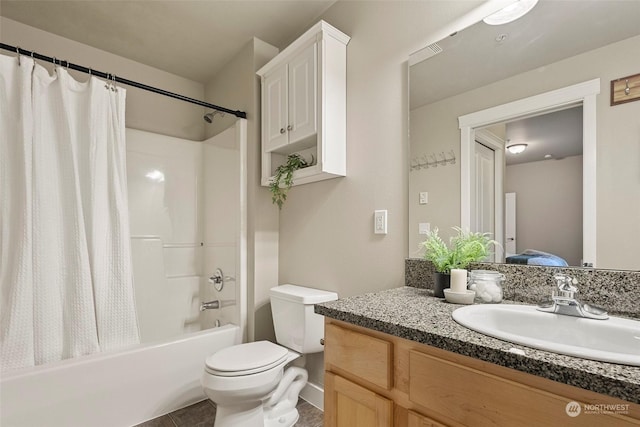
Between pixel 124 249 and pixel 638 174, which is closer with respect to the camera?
pixel 638 174

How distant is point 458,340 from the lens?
27.3 inches

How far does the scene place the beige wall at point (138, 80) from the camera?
2.07 metres

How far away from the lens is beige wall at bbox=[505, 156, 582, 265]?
3.33 feet

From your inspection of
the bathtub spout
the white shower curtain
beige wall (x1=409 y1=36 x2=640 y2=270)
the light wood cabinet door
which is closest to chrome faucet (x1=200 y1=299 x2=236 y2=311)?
the bathtub spout

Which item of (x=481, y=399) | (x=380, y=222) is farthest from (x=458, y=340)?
→ (x=380, y=222)

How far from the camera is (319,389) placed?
1879 mm

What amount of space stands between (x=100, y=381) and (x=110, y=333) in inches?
9.4

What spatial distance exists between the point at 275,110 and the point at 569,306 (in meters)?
1.78

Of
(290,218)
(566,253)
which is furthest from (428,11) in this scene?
(290,218)

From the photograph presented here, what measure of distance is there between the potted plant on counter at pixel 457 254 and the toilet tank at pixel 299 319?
73 cm

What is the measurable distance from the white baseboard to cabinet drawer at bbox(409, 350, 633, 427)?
128cm

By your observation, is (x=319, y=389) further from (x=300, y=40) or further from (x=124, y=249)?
(x=300, y=40)

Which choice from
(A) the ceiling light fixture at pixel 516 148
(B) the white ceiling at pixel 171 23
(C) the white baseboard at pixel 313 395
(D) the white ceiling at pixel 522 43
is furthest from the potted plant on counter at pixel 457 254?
(B) the white ceiling at pixel 171 23

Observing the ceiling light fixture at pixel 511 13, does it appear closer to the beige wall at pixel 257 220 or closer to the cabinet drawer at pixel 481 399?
the cabinet drawer at pixel 481 399
